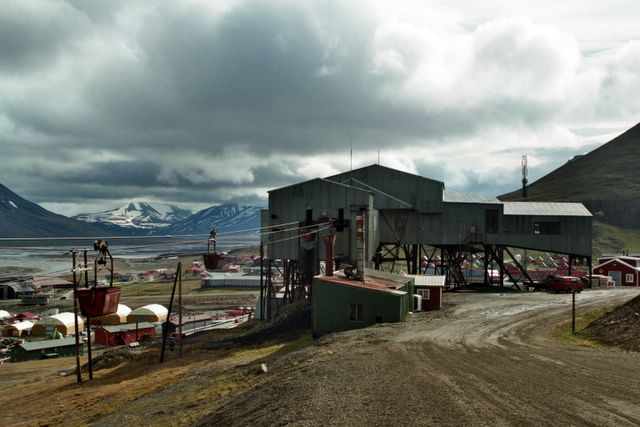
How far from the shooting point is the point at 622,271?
76.8 m

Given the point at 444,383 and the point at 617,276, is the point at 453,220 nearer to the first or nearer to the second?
the point at 617,276

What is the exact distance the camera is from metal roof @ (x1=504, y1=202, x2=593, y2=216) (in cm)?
5881

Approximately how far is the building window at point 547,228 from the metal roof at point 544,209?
1.11m

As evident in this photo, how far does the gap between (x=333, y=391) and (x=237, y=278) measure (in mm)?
144465

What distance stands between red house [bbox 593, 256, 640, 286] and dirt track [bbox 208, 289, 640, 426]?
171ft

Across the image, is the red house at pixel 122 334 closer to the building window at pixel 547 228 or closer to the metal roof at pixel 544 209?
the metal roof at pixel 544 209

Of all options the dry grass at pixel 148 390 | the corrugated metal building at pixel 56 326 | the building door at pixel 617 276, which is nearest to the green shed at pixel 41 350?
the corrugated metal building at pixel 56 326

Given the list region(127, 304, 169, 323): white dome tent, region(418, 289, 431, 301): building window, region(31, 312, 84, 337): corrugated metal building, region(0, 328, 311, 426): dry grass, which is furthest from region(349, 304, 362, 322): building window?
region(31, 312, 84, 337): corrugated metal building

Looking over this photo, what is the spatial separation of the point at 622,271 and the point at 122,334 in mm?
70688

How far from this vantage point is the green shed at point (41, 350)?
62.8m

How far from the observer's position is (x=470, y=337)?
29953 mm

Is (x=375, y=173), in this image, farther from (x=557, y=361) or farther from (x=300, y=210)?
(x=557, y=361)

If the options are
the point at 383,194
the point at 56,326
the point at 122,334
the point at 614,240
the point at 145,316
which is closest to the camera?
the point at 383,194

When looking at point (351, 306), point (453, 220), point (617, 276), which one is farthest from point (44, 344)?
point (617, 276)
